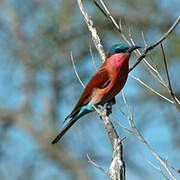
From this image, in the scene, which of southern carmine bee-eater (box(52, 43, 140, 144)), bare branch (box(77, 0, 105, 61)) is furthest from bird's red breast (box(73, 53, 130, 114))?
bare branch (box(77, 0, 105, 61))

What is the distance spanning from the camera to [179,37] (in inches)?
310

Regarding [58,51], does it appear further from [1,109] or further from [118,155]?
[118,155]

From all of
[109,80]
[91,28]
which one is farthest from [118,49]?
[91,28]

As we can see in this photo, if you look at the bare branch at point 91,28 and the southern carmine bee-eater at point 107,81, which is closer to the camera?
the bare branch at point 91,28

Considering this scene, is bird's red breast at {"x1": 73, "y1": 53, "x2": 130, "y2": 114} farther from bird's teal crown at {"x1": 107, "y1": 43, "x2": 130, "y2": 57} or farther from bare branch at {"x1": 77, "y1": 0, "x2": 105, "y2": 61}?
bare branch at {"x1": 77, "y1": 0, "x2": 105, "y2": 61}

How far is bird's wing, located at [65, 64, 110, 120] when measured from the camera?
3996mm

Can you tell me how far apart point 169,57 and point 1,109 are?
204 inches

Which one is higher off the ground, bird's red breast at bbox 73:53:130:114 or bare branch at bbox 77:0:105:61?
bare branch at bbox 77:0:105:61

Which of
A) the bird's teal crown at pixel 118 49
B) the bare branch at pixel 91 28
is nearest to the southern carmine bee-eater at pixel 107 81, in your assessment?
the bird's teal crown at pixel 118 49

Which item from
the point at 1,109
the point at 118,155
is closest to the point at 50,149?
the point at 1,109

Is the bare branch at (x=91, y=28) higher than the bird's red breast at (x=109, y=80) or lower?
higher

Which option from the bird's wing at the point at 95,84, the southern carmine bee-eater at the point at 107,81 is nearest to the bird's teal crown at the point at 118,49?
the southern carmine bee-eater at the point at 107,81

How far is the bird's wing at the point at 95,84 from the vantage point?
4.00m

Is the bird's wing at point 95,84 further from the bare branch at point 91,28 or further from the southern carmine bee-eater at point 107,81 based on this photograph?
the bare branch at point 91,28
